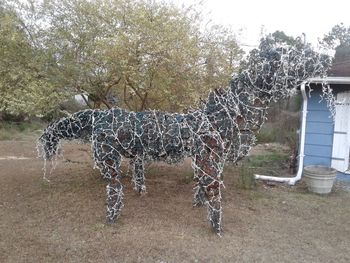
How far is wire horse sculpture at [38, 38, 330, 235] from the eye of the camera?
4668 millimetres

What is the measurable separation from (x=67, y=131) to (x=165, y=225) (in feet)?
6.08

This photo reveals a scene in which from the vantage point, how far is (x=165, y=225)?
513 centimetres

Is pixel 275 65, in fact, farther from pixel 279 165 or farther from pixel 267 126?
pixel 267 126

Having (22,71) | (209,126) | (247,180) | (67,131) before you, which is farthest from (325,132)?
(22,71)

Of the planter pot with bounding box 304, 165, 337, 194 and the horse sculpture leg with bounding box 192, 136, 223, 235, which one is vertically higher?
the horse sculpture leg with bounding box 192, 136, 223, 235

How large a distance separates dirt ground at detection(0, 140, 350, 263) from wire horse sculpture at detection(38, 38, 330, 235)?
0.42 m

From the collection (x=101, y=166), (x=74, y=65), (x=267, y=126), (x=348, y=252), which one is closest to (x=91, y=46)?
(x=74, y=65)

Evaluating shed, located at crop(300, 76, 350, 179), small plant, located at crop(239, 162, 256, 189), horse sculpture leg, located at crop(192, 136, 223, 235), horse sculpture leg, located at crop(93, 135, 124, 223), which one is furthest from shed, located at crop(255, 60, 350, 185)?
horse sculpture leg, located at crop(93, 135, 124, 223)

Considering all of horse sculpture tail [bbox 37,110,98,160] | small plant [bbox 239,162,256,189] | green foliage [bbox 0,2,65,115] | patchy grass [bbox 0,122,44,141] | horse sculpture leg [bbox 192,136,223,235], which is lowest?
patchy grass [bbox 0,122,44,141]

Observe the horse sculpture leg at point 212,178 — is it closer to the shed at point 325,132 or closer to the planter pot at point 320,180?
the planter pot at point 320,180

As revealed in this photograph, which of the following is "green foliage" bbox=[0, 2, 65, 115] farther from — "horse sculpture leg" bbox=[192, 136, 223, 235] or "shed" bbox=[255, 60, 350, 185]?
"shed" bbox=[255, 60, 350, 185]

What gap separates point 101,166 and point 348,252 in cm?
315

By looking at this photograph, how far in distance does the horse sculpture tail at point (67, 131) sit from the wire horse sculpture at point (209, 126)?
0.04 feet

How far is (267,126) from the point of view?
45.7ft
